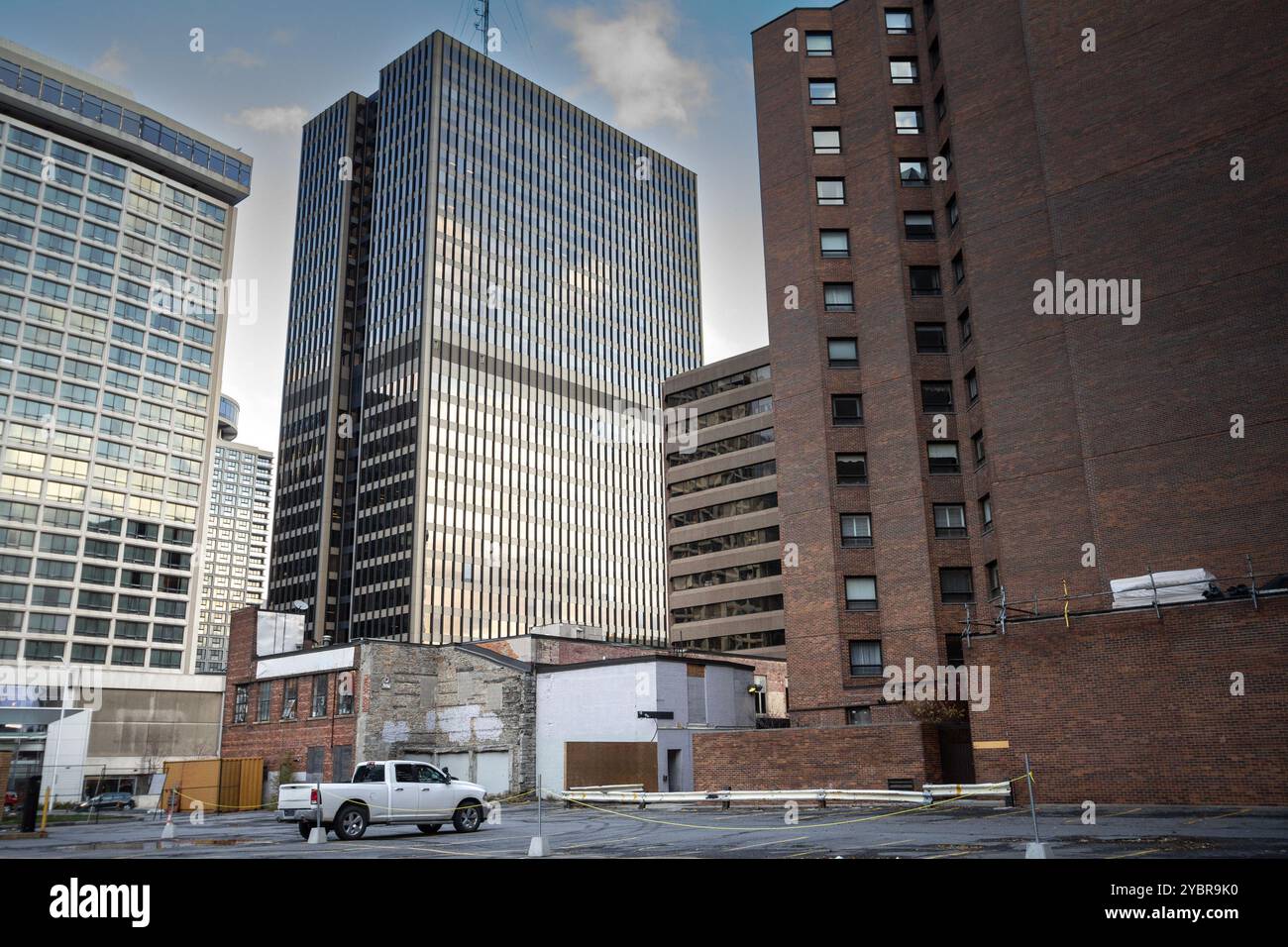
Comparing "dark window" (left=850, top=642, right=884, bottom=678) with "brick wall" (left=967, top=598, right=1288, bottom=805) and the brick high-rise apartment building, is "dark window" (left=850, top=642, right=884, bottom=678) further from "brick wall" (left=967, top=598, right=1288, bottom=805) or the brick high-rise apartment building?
"brick wall" (left=967, top=598, right=1288, bottom=805)

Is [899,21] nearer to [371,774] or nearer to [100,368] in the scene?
[371,774]

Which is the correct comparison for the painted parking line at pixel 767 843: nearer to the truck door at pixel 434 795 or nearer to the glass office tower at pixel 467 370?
the truck door at pixel 434 795

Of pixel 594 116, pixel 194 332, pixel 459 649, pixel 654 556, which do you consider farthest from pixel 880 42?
pixel 594 116

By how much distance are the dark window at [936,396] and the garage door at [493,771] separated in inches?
1066

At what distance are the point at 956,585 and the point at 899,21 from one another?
102 feet

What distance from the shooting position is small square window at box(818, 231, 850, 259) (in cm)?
5097

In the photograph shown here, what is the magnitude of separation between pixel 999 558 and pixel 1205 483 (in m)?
8.78

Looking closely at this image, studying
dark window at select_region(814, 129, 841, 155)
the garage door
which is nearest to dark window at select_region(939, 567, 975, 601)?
the garage door

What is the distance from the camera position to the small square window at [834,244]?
5097cm

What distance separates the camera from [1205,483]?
3491 cm

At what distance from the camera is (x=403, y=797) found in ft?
84.1

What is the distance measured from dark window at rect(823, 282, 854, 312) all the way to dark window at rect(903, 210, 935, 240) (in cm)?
394

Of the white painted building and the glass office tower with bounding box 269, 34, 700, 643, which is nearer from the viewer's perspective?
the white painted building

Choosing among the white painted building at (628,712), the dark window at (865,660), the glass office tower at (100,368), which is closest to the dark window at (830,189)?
the dark window at (865,660)
